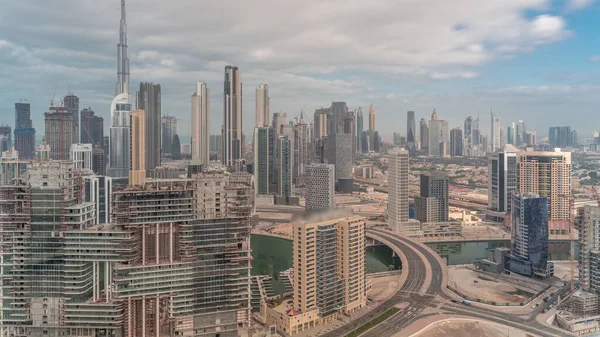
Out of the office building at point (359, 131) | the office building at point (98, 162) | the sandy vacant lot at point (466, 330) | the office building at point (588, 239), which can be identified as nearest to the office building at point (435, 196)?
the office building at point (588, 239)

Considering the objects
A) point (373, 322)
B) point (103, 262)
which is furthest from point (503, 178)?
point (103, 262)

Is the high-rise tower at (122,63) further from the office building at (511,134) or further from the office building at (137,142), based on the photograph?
the office building at (511,134)

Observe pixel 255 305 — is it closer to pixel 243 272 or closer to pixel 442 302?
pixel 243 272

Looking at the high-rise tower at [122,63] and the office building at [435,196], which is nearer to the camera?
the office building at [435,196]

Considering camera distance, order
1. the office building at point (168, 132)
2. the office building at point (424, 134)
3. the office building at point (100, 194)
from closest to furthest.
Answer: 1. the office building at point (100, 194)
2. the office building at point (168, 132)
3. the office building at point (424, 134)

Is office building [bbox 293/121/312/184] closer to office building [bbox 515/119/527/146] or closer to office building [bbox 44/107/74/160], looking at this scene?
office building [bbox 44/107/74/160]
